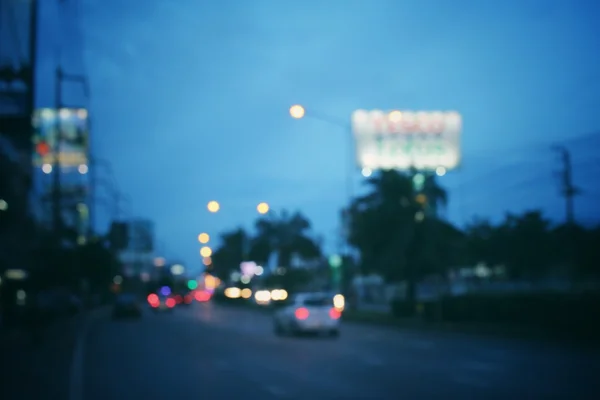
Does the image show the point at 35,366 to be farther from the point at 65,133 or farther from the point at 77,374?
the point at 65,133

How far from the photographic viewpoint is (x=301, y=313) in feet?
101

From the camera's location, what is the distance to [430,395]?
13.0 m

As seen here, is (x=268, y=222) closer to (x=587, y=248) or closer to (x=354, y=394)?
(x=587, y=248)

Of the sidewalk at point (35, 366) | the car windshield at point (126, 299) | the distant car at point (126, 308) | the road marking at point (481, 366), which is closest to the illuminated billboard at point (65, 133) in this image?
the car windshield at point (126, 299)

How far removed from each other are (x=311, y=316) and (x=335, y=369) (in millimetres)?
13120

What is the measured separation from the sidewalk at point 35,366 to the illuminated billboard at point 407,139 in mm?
17795

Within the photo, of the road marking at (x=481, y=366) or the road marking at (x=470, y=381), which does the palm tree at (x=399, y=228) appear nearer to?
the road marking at (x=481, y=366)

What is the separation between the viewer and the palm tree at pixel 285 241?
286ft

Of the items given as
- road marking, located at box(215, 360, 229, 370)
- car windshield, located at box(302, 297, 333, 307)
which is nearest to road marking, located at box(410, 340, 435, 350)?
car windshield, located at box(302, 297, 333, 307)

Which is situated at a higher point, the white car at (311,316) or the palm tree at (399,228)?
the palm tree at (399,228)

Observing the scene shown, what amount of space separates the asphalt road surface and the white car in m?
2.29

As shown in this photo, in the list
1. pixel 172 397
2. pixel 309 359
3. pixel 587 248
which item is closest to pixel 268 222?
pixel 587 248

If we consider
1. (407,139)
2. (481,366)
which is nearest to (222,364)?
(481,366)

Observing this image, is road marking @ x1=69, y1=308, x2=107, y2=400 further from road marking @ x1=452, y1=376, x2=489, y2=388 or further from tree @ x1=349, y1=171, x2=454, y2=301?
tree @ x1=349, y1=171, x2=454, y2=301
